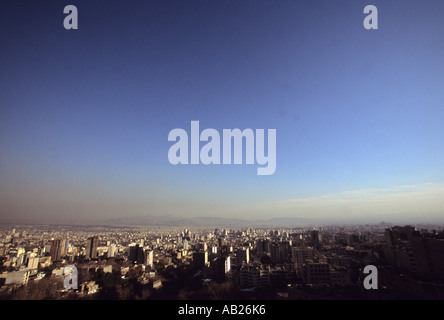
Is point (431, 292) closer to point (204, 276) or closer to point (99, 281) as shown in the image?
point (204, 276)

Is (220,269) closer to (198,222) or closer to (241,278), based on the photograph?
(241,278)

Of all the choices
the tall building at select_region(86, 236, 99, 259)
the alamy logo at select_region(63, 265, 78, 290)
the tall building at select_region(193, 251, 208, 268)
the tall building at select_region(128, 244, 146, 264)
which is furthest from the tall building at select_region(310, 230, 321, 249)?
the tall building at select_region(86, 236, 99, 259)

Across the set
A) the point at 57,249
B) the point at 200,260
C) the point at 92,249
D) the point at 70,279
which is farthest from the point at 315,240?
the point at 57,249

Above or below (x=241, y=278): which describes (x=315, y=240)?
below

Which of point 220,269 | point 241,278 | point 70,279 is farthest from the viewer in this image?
point 220,269

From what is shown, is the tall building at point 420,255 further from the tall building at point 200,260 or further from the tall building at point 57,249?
the tall building at point 57,249

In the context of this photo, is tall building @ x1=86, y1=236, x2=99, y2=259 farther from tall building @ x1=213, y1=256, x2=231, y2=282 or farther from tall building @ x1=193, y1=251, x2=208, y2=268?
tall building @ x1=213, y1=256, x2=231, y2=282

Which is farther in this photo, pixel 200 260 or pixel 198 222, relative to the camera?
pixel 198 222

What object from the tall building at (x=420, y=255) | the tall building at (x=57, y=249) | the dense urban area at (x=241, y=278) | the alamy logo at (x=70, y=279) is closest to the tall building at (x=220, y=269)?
the dense urban area at (x=241, y=278)
